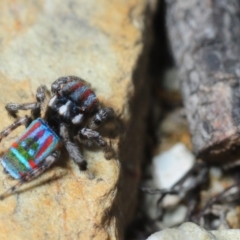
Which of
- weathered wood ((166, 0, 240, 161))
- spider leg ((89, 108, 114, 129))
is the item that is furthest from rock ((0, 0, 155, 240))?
weathered wood ((166, 0, 240, 161))

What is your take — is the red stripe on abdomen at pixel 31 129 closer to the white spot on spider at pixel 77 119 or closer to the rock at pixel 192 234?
the white spot on spider at pixel 77 119

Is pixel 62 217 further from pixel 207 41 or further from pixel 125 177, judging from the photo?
pixel 207 41

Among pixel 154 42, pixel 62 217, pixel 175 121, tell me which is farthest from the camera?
pixel 154 42

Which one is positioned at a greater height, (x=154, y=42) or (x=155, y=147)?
(x=154, y=42)

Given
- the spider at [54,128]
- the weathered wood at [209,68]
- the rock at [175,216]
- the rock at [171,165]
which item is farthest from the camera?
the rock at [171,165]

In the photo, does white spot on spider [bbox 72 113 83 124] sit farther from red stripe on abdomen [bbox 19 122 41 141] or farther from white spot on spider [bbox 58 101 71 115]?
red stripe on abdomen [bbox 19 122 41 141]

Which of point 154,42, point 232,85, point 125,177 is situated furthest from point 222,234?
point 154,42

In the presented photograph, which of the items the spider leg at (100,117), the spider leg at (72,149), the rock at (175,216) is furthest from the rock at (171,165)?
the spider leg at (72,149)
